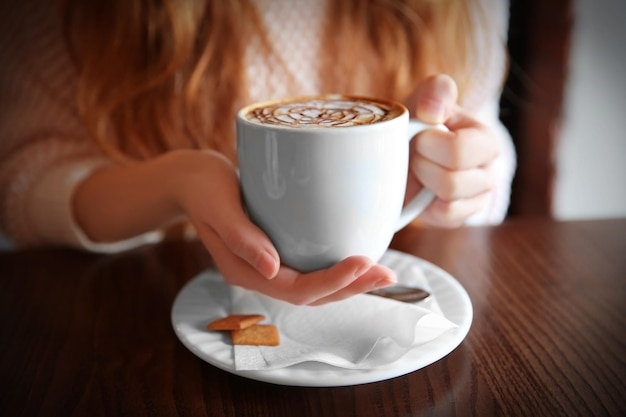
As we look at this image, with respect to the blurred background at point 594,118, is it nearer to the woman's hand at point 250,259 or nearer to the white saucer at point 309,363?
the white saucer at point 309,363

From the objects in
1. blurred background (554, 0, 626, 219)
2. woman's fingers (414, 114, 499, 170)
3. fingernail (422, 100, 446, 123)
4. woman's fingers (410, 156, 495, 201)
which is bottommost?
blurred background (554, 0, 626, 219)

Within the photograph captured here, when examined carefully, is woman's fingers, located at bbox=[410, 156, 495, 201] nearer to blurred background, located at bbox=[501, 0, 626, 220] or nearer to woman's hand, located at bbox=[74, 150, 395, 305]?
woman's hand, located at bbox=[74, 150, 395, 305]

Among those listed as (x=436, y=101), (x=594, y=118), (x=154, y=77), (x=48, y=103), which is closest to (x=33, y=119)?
(x=48, y=103)

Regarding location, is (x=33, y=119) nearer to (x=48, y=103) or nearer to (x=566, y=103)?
(x=48, y=103)

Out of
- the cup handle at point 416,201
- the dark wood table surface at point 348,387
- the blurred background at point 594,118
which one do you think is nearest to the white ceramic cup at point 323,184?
the cup handle at point 416,201

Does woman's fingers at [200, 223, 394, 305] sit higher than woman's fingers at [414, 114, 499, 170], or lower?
lower

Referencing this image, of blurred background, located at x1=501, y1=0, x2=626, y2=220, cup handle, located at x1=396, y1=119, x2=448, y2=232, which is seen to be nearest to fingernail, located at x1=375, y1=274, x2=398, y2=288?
cup handle, located at x1=396, y1=119, x2=448, y2=232

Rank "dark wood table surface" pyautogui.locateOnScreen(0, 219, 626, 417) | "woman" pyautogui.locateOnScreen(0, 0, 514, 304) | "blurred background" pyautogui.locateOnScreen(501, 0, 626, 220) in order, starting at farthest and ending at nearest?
"blurred background" pyautogui.locateOnScreen(501, 0, 626, 220)
"woman" pyautogui.locateOnScreen(0, 0, 514, 304)
"dark wood table surface" pyautogui.locateOnScreen(0, 219, 626, 417)

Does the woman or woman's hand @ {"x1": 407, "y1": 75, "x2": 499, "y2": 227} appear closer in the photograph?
woman's hand @ {"x1": 407, "y1": 75, "x2": 499, "y2": 227}
